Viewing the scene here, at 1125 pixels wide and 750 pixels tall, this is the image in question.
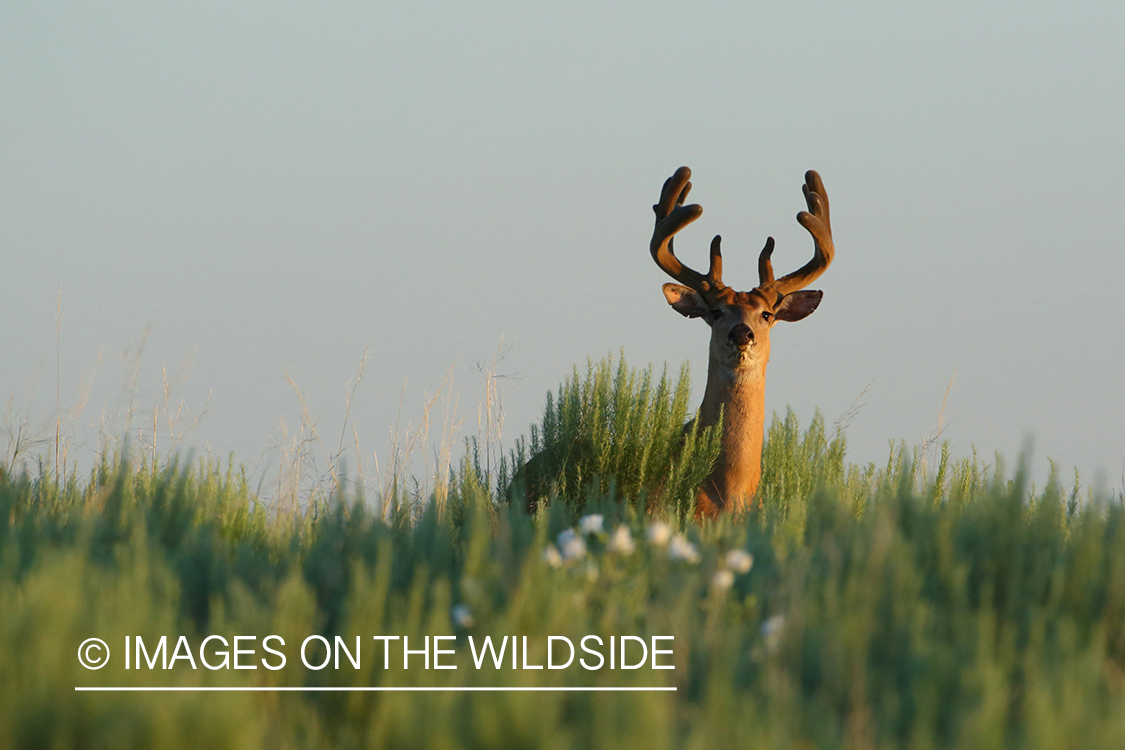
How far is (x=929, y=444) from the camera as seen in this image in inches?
395

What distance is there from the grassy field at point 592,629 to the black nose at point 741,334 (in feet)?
12.8

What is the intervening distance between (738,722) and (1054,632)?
48.8 inches

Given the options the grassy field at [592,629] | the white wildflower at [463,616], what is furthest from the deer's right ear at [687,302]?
the white wildflower at [463,616]

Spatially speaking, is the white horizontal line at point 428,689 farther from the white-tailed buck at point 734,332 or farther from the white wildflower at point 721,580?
the white-tailed buck at point 734,332

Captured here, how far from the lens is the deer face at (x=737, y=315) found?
8.16 meters

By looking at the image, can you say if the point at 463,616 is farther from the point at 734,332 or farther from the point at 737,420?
the point at 737,420

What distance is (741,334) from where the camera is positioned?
Result: 8094mm

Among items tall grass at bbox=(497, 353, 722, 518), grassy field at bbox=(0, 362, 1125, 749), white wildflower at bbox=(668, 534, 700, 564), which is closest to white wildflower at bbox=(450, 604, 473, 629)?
grassy field at bbox=(0, 362, 1125, 749)

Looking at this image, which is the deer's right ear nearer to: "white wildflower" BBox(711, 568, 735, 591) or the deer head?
the deer head

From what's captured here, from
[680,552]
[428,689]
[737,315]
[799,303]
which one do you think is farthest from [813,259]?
[428,689]

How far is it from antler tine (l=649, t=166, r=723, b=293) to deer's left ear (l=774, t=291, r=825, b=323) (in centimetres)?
59

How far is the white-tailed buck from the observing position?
26.9 feet

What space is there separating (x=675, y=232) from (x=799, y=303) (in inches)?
44.8

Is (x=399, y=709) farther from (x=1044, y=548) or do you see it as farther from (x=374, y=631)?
(x=1044, y=548)
